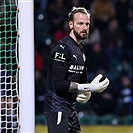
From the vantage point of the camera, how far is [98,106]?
29.6 feet

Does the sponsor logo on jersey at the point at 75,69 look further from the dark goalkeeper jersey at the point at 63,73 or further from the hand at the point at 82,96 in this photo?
the hand at the point at 82,96

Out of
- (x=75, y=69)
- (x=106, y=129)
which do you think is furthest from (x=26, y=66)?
(x=106, y=129)

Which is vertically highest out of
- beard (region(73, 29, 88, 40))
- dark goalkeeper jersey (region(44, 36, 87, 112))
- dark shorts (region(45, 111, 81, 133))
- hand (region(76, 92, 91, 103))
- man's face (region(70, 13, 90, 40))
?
man's face (region(70, 13, 90, 40))

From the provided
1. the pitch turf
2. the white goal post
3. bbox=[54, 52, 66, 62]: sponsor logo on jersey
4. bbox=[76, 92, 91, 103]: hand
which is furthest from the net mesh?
the pitch turf

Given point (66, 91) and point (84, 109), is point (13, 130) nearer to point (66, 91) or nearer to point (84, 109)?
point (66, 91)

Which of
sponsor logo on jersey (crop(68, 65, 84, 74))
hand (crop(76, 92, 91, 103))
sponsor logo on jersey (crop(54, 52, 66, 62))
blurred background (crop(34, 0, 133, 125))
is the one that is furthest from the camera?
blurred background (crop(34, 0, 133, 125))


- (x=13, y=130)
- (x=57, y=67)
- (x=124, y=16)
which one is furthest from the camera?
(x=124, y=16)

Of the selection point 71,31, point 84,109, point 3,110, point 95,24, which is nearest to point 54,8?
point 95,24

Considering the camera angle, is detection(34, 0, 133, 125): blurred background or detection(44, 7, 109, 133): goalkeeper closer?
detection(44, 7, 109, 133): goalkeeper

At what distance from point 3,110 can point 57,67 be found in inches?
49.5

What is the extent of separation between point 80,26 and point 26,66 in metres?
0.69

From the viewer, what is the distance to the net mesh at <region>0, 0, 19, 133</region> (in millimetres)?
5300

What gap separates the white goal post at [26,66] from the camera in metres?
4.88

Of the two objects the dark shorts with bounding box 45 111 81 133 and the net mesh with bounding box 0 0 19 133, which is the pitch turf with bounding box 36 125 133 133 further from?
the dark shorts with bounding box 45 111 81 133
